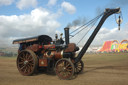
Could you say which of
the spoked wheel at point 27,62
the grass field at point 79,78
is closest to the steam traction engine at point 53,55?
the spoked wheel at point 27,62

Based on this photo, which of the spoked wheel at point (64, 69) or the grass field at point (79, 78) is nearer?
the grass field at point (79, 78)

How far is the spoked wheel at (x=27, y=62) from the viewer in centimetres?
805

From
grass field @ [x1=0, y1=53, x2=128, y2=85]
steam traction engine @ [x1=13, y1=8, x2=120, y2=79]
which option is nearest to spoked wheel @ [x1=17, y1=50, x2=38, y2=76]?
steam traction engine @ [x1=13, y1=8, x2=120, y2=79]

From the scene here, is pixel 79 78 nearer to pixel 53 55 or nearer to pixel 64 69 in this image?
pixel 64 69

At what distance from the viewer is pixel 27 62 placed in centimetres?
835

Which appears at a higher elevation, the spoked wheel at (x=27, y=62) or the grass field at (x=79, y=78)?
the spoked wheel at (x=27, y=62)

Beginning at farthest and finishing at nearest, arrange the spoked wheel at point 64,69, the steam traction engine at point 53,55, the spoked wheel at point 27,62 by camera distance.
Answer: the spoked wheel at point 27,62 < the steam traction engine at point 53,55 < the spoked wheel at point 64,69

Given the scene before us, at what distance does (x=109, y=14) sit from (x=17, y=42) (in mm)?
7041

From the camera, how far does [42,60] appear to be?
8.05 m

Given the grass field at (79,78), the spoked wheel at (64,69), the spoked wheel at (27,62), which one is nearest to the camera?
the grass field at (79,78)

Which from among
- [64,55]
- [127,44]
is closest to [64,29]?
[64,55]

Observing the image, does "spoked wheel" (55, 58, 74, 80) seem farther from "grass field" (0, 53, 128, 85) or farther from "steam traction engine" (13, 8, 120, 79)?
"grass field" (0, 53, 128, 85)

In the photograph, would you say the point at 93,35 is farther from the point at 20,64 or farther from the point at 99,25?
the point at 20,64

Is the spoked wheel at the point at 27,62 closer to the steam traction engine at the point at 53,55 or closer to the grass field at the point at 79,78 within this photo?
the steam traction engine at the point at 53,55
